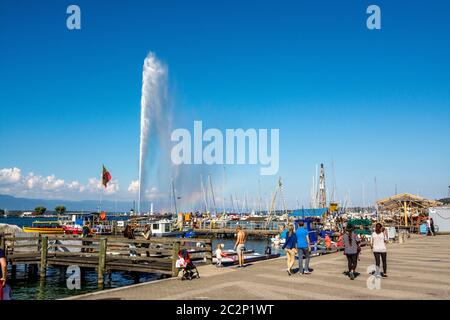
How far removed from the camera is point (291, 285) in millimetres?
14273

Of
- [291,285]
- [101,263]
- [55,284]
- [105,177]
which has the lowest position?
[55,284]

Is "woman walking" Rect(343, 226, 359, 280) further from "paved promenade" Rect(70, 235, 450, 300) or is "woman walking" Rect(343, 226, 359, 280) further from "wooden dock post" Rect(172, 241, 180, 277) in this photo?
"wooden dock post" Rect(172, 241, 180, 277)

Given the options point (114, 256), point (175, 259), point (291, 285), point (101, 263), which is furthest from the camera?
point (114, 256)

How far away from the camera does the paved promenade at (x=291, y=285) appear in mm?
12414

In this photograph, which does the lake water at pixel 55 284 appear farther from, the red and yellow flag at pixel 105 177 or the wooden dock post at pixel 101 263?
the red and yellow flag at pixel 105 177

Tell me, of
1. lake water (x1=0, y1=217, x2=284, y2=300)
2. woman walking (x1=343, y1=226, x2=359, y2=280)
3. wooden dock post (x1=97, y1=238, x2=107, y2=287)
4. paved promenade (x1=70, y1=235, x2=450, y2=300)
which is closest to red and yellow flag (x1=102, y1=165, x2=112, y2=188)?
lake water (x1=0, y1=217, x2=284, y2=300)

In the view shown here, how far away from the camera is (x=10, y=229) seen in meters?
36.3

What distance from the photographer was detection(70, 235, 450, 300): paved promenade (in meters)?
12.4

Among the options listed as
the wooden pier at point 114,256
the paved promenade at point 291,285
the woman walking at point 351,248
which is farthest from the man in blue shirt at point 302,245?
the wooden pier at point 114,256

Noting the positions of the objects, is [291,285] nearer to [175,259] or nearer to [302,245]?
[302,245]

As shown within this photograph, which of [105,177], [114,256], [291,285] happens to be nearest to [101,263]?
[114,256]

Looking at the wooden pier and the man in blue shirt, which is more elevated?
the man in blue shirt
